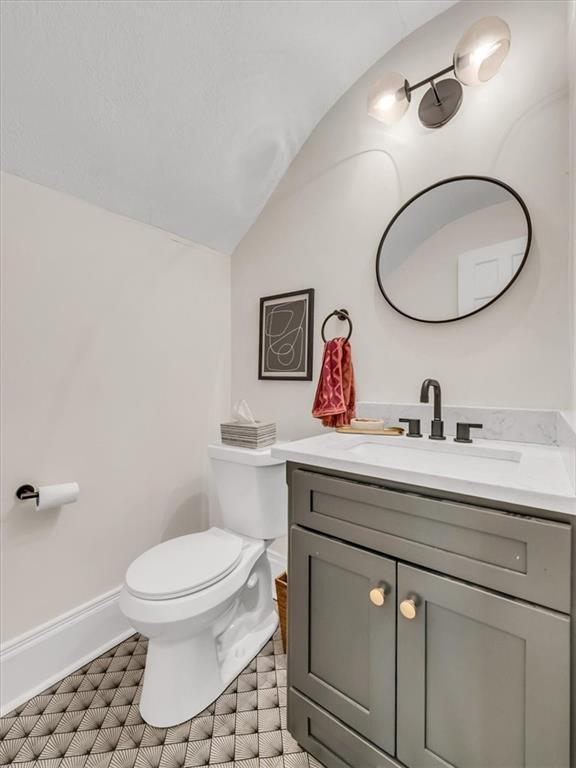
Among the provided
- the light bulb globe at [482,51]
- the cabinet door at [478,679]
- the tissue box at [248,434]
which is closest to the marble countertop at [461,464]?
the cabinet door at [478,679]

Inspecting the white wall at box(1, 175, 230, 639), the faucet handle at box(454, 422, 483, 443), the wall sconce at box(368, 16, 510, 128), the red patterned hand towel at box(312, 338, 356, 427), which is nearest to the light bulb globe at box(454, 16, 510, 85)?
the wall sconce at box(368, 16, 510, 128)

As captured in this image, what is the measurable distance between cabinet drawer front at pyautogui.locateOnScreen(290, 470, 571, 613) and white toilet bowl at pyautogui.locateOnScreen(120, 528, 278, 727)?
0.51 metres

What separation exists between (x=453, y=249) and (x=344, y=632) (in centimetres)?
137

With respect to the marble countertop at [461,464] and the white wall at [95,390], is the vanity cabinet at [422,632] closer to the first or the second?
the marble countertop at [461,464]

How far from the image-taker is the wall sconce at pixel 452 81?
3.92ft

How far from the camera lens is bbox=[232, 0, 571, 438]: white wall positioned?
121 cm

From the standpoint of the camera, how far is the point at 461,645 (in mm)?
800

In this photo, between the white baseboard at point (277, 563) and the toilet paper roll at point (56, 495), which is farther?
the white baseboard at point (277, 563)

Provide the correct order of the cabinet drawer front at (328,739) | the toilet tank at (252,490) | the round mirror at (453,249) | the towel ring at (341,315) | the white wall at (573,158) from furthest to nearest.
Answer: the towel ring at (341,315)
the toilet tank at (252,490)
the round mirror at (453,249)
the white wall at (573,158)
the cabinet drawer front at (328,739)

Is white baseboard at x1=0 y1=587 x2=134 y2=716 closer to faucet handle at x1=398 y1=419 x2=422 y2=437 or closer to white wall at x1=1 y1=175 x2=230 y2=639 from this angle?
white wall at x1=1 y1=175 x2=230 y2=639

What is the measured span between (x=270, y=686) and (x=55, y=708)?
0.77m

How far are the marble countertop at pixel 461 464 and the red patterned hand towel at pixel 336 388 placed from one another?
0.47 feet

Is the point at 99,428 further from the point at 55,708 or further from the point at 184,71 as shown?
the point at 184,71

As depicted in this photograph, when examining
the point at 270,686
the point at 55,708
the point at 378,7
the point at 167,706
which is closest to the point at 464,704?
the point at 270,686
